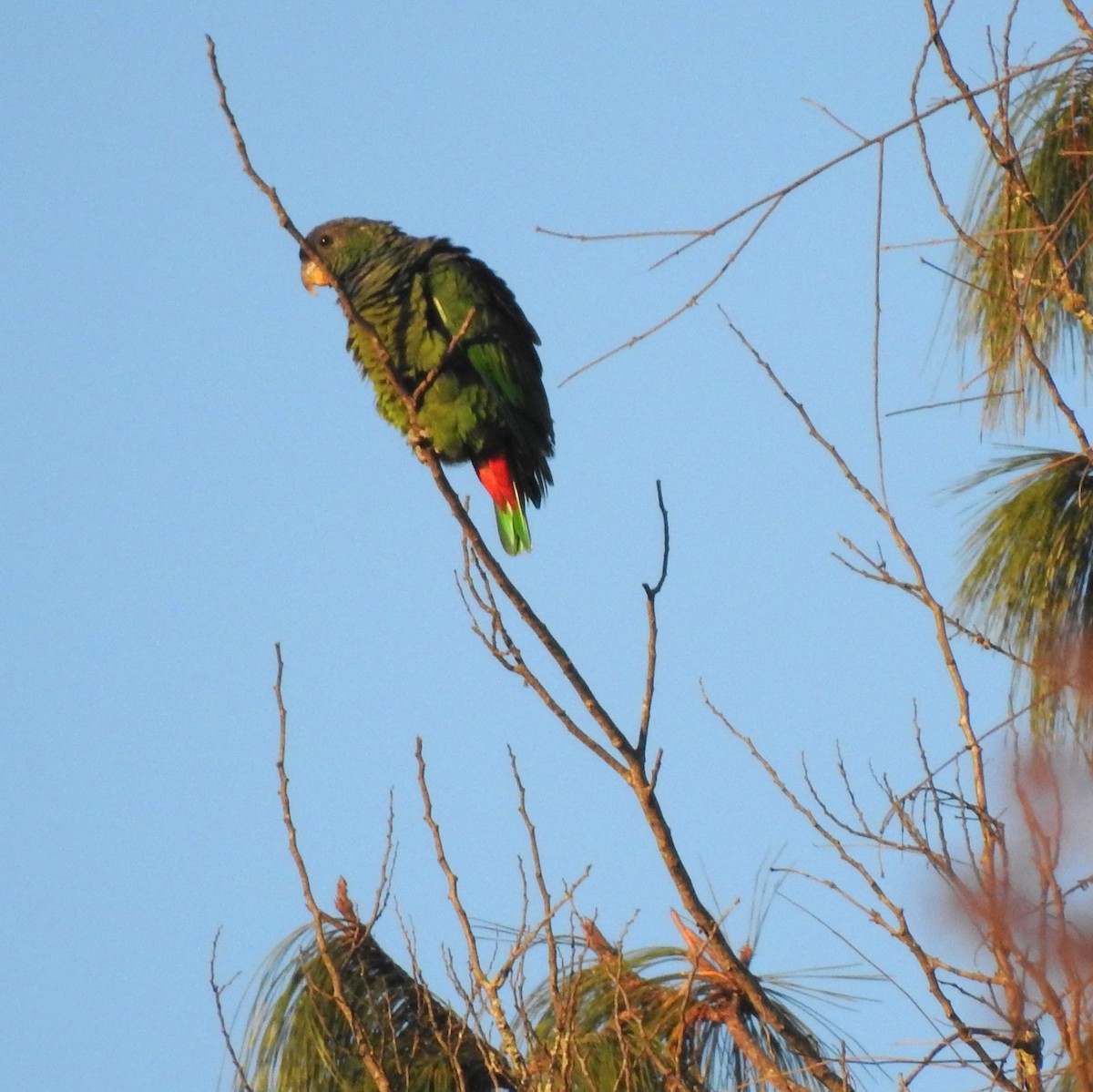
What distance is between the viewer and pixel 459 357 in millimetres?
4266

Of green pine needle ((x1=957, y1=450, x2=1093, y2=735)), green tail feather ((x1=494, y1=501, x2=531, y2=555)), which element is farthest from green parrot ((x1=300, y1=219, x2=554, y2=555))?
green pine needle ((x1=957, y1=450, x2=1093, y2=735))

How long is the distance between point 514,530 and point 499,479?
0.16m

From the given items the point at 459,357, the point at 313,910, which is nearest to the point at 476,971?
the point at 313,910

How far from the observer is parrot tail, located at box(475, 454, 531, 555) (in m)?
4.48

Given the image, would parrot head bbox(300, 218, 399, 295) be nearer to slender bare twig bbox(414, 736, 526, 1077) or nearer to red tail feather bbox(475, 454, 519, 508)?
red tail feather bbox(475, 454, 519, 508)

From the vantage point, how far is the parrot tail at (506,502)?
14.7ft

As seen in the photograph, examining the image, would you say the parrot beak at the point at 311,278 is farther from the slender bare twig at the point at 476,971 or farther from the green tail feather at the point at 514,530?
the slender bare twig at the point at 476,971

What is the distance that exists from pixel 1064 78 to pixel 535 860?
2.14 m

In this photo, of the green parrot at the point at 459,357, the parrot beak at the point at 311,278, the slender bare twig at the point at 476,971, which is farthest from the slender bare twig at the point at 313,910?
the parrot beak at the point at 311,278

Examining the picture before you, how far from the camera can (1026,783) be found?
1.69 m

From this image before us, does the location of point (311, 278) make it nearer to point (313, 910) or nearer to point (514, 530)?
point (514, 530)

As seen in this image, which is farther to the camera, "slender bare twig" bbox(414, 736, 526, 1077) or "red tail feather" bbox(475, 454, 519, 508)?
"red tail feather" bbox(475, 454, 519, 508)

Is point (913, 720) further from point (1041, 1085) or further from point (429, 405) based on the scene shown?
point (429, 405)

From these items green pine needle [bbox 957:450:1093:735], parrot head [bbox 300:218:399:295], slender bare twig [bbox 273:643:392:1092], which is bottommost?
slender bare twig [bbox 273:643:392:1092]
